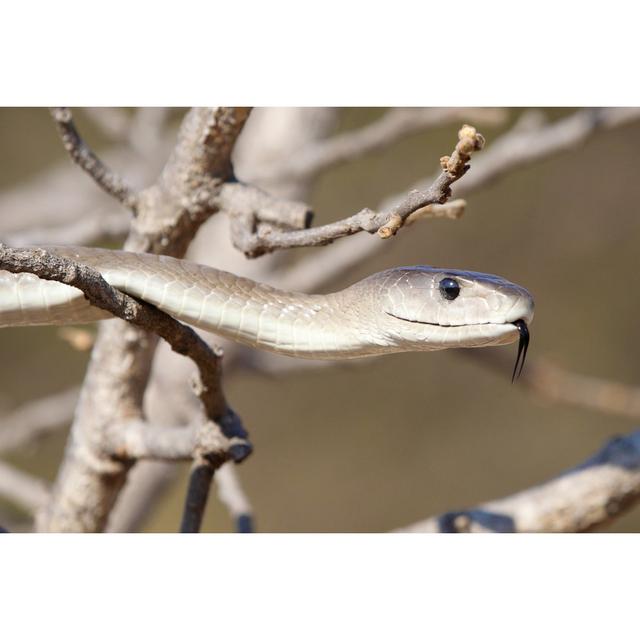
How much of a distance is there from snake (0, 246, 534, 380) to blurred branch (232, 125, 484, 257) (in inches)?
3.1

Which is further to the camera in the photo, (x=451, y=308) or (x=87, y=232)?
(x=87, y=232)

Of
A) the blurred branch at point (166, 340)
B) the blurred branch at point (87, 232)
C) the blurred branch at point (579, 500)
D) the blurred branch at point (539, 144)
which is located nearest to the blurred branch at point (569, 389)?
the blurred branch at point (539, 144)

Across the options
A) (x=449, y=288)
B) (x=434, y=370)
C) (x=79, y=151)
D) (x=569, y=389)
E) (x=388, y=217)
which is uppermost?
(x=434, y=370)

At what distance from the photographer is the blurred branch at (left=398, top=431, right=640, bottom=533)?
5.10ft

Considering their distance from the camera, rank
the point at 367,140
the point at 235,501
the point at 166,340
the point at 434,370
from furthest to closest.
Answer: the point at 434,370 → the point at 367,140 → the point at 235,501 → the point at 166,340

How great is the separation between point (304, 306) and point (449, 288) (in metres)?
0.20

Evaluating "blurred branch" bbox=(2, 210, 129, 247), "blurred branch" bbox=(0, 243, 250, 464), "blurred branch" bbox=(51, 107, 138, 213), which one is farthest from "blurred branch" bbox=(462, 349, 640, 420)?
"blurred branch" bbox=(51, 107, 138, 213)

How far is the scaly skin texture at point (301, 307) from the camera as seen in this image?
1170mm

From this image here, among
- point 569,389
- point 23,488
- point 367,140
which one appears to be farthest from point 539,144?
point 23,488

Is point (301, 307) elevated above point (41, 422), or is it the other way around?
point (41, 422)

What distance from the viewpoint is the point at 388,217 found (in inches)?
39.1

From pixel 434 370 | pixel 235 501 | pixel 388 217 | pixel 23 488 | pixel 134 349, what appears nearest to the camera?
pixel 388 217

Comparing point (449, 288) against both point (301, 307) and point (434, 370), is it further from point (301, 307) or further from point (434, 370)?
point (434, 370)

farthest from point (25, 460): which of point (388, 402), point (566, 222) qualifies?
point (566, 222)
